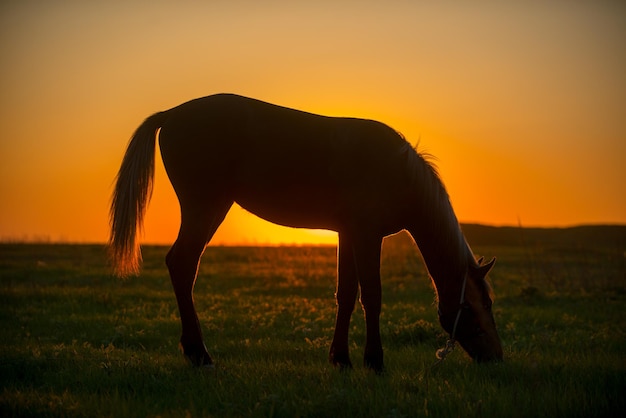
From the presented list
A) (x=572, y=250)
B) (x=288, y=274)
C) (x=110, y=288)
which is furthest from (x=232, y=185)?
(x=572, y=250)

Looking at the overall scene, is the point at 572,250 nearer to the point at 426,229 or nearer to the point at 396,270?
the point at 396,270

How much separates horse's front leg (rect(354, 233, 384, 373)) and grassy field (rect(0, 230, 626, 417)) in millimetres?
242

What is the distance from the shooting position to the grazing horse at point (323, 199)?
259 inches

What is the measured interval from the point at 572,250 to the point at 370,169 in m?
28.0

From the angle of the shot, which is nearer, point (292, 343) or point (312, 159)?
point (312, 159)

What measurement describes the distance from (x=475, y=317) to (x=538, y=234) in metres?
49.3

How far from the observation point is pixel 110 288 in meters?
14.5

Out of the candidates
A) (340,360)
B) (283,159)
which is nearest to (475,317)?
(340,360)

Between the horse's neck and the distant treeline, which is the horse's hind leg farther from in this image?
the distant treeline

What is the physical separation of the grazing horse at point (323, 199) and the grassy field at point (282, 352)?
0.61 meters

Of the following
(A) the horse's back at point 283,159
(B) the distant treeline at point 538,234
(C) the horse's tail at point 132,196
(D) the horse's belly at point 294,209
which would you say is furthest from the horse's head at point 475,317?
(B) the distant treeline at point 538,234

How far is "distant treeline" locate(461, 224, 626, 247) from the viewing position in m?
42.8

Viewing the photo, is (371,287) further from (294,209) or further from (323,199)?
(294,209)

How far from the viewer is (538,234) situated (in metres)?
52.5
